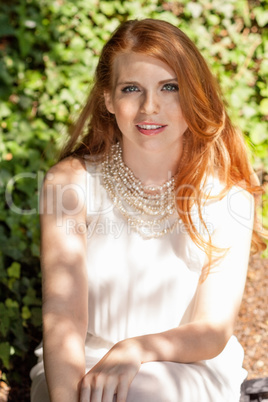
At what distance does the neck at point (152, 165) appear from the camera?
2.04 meters

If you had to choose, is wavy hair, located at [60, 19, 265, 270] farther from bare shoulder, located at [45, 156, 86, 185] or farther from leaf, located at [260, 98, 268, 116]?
leaf, located at [260, 98, 268, 116]

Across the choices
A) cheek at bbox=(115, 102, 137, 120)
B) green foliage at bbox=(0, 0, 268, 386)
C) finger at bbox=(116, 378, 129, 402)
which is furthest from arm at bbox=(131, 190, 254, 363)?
green foliage at bbox=(0, 0, 268, 386)

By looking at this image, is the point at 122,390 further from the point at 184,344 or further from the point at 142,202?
the point at 142,202

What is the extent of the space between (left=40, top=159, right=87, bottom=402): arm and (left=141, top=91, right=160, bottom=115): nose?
41 cm

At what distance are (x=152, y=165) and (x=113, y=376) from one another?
0.82m

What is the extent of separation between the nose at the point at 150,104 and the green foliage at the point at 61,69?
1396 mm

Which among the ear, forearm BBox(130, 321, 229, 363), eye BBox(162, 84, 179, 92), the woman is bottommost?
forearm BBox(130, 321, 229, 363)

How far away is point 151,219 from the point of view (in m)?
2.05

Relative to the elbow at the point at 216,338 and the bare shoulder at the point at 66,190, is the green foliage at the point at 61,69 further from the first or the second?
the elbow at the point at 216,338

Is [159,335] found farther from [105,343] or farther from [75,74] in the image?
[75,74]

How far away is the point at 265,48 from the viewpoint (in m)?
3.62

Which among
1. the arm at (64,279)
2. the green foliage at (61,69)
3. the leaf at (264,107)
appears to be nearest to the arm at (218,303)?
the arm at (64,279)

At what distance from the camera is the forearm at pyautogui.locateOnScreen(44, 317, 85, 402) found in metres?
1.64

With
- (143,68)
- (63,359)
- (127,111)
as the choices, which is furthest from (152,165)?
(63,359)
